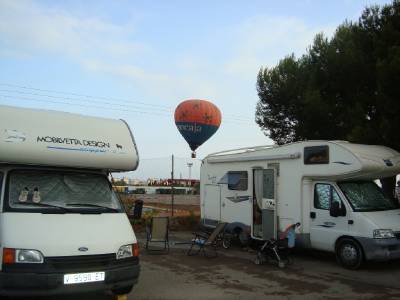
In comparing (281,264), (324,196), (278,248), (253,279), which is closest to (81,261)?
(253,279)

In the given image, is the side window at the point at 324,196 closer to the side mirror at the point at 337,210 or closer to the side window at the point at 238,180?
the side mirror at the point at 337,210

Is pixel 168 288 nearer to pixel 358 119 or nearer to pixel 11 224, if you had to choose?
pixel 11 224

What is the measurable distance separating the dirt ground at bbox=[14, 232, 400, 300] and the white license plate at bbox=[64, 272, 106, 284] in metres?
1.28

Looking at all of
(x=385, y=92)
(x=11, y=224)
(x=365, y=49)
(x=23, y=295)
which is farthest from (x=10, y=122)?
(x=365, y=49)

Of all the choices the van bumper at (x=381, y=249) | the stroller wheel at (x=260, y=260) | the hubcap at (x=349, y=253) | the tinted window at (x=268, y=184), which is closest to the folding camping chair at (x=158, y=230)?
the tinted window at (x=268, y=184)

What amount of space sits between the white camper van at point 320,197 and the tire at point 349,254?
0.02 m

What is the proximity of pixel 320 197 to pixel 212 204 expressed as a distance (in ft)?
13.6

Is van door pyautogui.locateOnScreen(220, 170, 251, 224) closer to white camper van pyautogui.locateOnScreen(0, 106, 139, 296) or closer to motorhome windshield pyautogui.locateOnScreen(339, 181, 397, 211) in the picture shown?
motorhome windshield pyautogui.locateOnScreen(339, 181, 397, 211)

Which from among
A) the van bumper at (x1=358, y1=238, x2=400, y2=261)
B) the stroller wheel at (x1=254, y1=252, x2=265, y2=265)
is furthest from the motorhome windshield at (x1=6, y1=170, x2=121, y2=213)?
the van bumper at (x1=358, y1=238, x2=400, y2=261)

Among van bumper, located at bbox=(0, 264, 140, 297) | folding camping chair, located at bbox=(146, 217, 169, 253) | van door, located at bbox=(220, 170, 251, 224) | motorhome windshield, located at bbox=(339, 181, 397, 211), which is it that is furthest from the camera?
van door, located at bbox=(220, 170, 251, 224)

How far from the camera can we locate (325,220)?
457 inches

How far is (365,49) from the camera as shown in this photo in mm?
15938

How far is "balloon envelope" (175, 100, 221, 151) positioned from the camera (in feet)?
82.0

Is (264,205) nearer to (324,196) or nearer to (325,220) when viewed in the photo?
(324,196)
